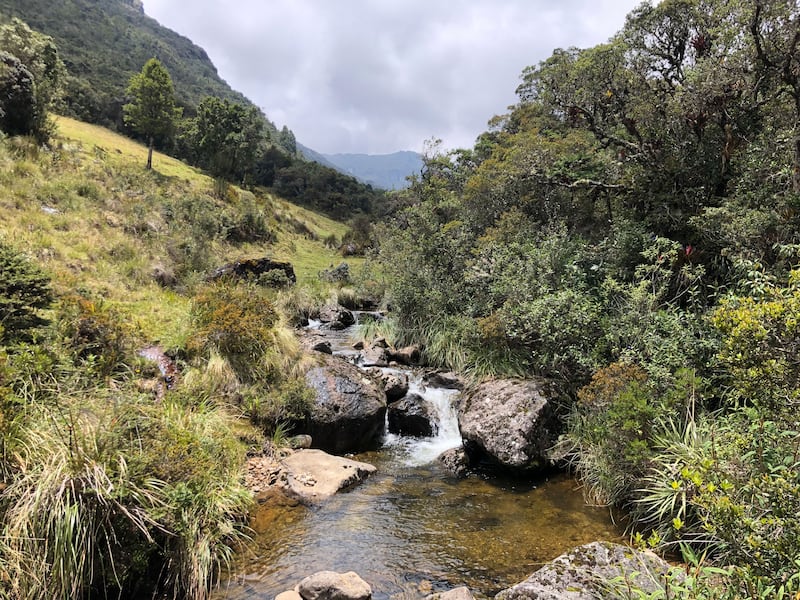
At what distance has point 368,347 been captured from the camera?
14750mm

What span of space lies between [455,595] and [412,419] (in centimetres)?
566

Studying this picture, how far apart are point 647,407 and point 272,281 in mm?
16137

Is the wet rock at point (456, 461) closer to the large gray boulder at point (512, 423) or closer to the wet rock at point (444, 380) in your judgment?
the large gray boulder at point (512, 423)

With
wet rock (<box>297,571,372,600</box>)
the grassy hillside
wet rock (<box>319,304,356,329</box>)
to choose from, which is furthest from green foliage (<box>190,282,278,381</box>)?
wet rock (<box>319,304,356,329</box>)

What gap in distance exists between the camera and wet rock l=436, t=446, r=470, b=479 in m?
8.54

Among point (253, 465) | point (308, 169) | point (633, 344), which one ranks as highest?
point (308, 169)

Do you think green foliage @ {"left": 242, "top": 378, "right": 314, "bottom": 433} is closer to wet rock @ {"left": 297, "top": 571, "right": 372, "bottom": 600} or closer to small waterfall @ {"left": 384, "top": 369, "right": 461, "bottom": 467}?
small waterfall @ {"left": 384, "top": 369, "right": 461, "bottom": 467}

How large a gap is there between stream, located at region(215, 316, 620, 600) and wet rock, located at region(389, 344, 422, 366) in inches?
213

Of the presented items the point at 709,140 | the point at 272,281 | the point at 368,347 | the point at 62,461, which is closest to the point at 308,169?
the point at 272,281

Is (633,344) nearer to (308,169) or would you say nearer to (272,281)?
(272,281)

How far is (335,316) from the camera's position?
19.5m

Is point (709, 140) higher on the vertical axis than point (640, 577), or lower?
higher

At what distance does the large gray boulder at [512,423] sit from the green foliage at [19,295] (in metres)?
7.59

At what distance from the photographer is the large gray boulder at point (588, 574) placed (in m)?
4.04
